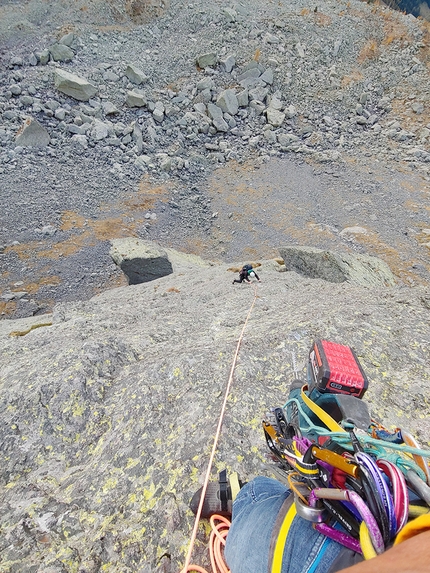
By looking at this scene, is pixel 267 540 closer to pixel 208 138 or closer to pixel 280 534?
pixel 280 534

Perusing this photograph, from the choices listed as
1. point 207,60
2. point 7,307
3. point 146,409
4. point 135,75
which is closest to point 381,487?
point 146,409

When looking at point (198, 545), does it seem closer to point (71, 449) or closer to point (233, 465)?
point (233, 465)

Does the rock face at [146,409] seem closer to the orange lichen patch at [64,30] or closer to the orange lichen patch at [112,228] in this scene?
the orange lichen patch at [112,228]

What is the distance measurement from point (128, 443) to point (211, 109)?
72.4 ft

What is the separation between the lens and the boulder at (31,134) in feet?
57.9

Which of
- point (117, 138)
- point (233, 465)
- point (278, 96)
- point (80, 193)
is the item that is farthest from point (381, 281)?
point (278, 96)

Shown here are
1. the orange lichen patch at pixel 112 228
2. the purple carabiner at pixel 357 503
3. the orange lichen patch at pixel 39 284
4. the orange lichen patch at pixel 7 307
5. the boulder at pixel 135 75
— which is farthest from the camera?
the boulder at pixel 135 75

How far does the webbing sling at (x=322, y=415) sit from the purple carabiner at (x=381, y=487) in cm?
35

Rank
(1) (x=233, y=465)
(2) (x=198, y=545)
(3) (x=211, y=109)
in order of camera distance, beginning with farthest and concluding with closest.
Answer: (3) (x=211, y=109) < (1) (x=233, y=465) < (2) (x=198, y=545)

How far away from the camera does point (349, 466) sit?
1.51 meters

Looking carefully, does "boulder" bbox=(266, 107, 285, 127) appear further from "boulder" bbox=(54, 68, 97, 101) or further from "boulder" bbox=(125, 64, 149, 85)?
"boulder" bbox=(54, 68, 97, 101)

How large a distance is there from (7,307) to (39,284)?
1.45m

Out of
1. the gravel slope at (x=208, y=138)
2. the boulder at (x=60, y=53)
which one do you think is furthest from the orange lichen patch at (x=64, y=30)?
the boulder at (x=60, y=53)

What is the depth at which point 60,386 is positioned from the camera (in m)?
4.02
